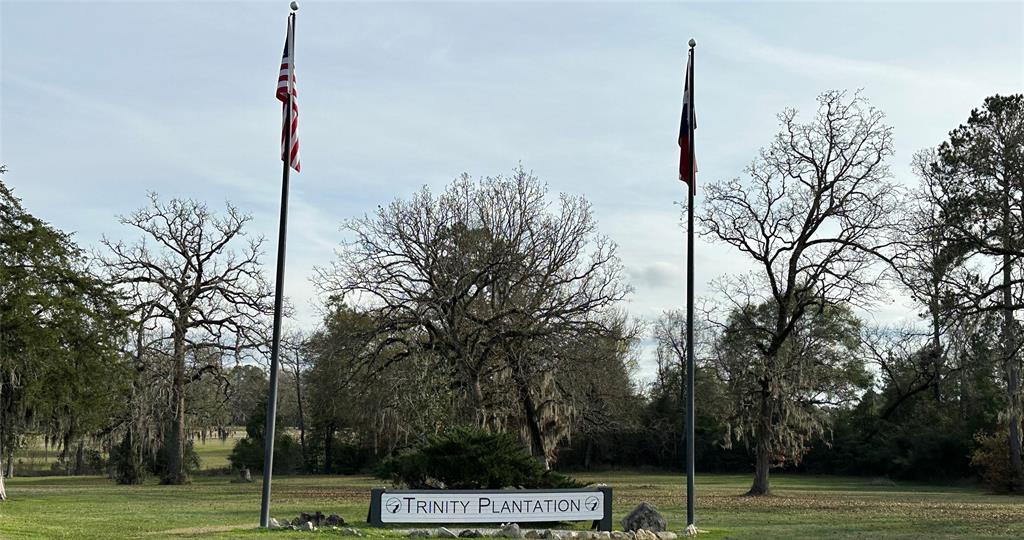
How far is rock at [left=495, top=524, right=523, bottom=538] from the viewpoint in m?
16.7

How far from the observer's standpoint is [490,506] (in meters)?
17.4

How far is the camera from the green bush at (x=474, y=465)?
62.2 ft

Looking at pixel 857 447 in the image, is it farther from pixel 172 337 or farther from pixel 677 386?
pixel 172 337

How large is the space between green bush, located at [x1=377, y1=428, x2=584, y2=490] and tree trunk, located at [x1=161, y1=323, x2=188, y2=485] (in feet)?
77.8

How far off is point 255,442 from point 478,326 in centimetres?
2626

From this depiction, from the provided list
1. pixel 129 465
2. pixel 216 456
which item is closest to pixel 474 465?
pixel 129 465

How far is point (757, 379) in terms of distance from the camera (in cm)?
3259

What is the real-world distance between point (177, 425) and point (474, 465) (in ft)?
88.3

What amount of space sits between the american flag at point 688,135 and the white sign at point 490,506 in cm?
633

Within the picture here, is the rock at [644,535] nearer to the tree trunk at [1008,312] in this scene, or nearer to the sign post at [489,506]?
the sign post at [489,506]

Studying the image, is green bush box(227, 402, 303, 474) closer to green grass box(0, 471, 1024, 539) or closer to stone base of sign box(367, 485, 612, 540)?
green grass box(0, 471, 1024, 539)

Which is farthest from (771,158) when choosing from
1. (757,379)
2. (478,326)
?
(478,326)

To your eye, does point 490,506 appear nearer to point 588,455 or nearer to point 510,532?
point 510,532

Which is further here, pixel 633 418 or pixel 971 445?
pixel 633 418
